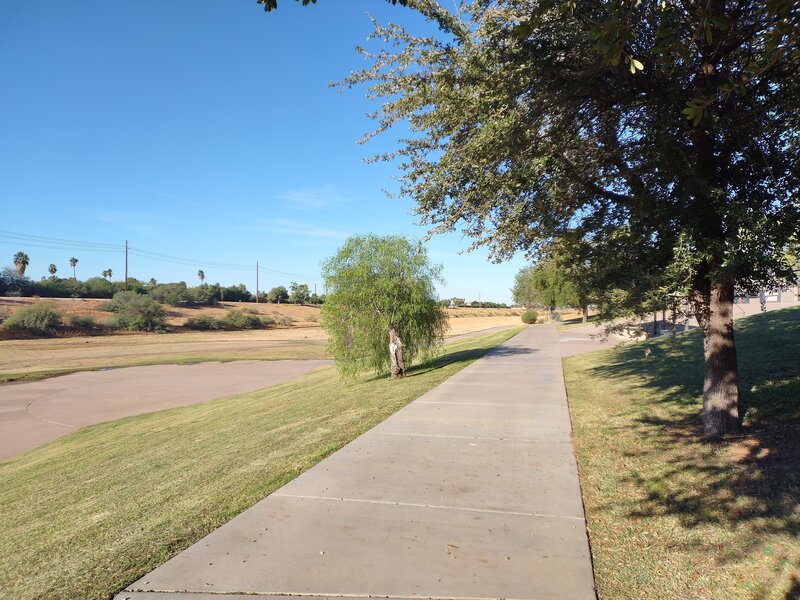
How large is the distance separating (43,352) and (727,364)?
59758 mm

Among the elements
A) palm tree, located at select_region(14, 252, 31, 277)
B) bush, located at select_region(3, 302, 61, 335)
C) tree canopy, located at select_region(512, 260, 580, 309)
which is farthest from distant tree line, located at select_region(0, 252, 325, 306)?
tree canopy, located at select_region(512, 260, 580, 309)

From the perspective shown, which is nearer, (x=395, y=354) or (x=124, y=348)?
(x=395, y=354)

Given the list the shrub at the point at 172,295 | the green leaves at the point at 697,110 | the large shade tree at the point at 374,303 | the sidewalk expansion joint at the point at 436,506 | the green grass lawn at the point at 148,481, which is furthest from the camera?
the shrub at the point at 172,295

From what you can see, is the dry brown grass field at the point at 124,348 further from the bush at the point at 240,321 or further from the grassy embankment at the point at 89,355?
the bush at the point at 240,321

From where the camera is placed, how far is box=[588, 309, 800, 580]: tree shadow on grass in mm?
4039

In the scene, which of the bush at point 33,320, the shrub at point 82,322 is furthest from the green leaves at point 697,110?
the shrub at point 82,322

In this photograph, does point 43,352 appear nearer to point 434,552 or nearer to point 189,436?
point 189,436

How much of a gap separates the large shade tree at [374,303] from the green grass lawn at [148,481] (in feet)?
3.84

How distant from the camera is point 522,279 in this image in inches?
2468

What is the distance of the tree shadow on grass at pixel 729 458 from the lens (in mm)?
4039

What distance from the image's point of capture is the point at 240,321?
95438mm

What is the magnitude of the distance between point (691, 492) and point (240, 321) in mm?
96142

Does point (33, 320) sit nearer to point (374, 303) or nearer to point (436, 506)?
point (374, 303)

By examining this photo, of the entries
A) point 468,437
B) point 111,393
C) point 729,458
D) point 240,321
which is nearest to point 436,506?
point 468,437
